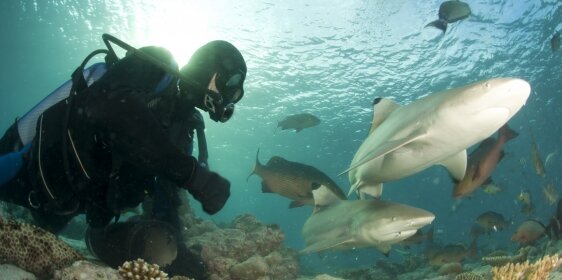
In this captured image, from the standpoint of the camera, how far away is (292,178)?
6418 mm

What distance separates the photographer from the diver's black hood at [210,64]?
352 centimetres

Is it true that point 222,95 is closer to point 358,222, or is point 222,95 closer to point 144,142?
point 144,142

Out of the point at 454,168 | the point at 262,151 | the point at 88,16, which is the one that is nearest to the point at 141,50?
the point at 454,168

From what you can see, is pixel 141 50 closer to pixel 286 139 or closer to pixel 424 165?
pixel 424 165

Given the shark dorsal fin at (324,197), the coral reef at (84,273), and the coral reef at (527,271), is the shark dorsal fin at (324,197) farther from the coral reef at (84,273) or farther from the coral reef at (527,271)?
the coral reef at (84,273)

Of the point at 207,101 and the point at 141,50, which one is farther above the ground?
the point at 141,50

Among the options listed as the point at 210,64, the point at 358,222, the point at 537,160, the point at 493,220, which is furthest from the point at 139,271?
the point at 493,220

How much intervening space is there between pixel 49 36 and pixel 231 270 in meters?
30.2

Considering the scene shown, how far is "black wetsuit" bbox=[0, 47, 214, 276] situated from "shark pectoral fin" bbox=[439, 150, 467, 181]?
11.2 feet

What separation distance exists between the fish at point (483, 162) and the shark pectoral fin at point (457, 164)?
0.57 meters

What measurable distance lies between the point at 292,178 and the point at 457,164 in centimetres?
280

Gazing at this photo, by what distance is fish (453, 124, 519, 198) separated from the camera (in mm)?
5469

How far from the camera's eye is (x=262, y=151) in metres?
52.8

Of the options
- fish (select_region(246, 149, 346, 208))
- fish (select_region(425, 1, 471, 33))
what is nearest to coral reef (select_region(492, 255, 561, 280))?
fish (select_region(246, 149, 346, 208))
